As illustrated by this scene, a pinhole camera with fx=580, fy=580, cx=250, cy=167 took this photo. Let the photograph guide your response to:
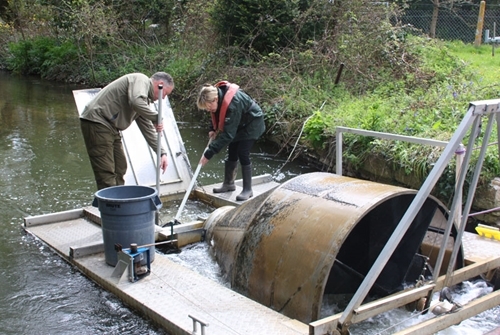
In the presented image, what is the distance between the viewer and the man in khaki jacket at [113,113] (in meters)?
6.32

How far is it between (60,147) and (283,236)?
8113mm

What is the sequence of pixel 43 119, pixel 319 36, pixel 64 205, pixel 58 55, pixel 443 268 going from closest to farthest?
pixel 443 268, pixel 64 205, pixel 319 36, pixel 43 119, pixel 58 55

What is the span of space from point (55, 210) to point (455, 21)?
17.3 meters

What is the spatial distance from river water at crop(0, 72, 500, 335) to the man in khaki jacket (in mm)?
1148

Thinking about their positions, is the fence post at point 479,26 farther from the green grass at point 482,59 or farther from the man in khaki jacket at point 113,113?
the man in khaki jacket at point 113,113

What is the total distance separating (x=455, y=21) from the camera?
20.8 m

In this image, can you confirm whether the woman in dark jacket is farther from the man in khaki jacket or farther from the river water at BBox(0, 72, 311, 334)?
the river water at BBox(0, 72, 311, 334)

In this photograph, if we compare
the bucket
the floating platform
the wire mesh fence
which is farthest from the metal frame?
the wire mesh fence

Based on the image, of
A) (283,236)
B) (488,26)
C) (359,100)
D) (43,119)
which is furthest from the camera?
(488,26)

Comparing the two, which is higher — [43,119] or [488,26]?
[488,26]

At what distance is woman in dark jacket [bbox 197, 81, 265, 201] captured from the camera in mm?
6733

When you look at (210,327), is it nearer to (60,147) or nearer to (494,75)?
(60,147)

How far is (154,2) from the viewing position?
69.9 ft

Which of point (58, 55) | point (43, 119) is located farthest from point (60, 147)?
point (58, 55)
